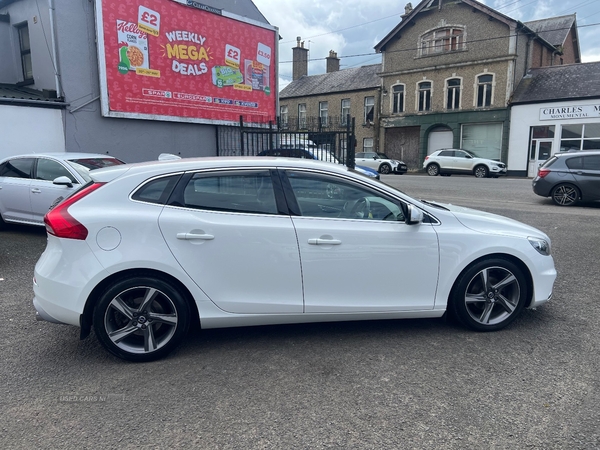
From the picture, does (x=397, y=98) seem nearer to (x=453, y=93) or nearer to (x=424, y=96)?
(x=424, y=96)

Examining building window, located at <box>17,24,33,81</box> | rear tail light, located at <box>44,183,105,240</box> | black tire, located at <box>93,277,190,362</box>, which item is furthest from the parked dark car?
building window, located at <box>17,24,33,81</box>

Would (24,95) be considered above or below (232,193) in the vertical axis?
above

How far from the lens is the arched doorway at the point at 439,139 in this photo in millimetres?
31372

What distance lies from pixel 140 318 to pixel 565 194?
12.5 meters

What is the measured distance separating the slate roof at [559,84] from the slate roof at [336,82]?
10626 mm

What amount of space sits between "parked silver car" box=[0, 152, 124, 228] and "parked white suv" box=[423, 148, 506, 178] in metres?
21.9

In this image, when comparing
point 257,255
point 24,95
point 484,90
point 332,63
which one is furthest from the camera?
point 332,63

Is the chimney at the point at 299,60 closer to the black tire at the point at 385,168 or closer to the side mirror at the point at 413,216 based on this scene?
the black tire at the point at 385,168

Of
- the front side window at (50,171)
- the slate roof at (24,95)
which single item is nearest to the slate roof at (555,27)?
the slate roof at (24,95)

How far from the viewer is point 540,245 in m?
4.12

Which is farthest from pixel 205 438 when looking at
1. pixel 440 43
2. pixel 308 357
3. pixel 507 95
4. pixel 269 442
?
pixel 440 43

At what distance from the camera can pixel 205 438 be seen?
2641 mm

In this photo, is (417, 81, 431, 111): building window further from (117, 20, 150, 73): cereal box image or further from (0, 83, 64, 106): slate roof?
(0, 83, 64, 106): slate roof

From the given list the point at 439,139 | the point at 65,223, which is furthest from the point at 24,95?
the point at 439,139
